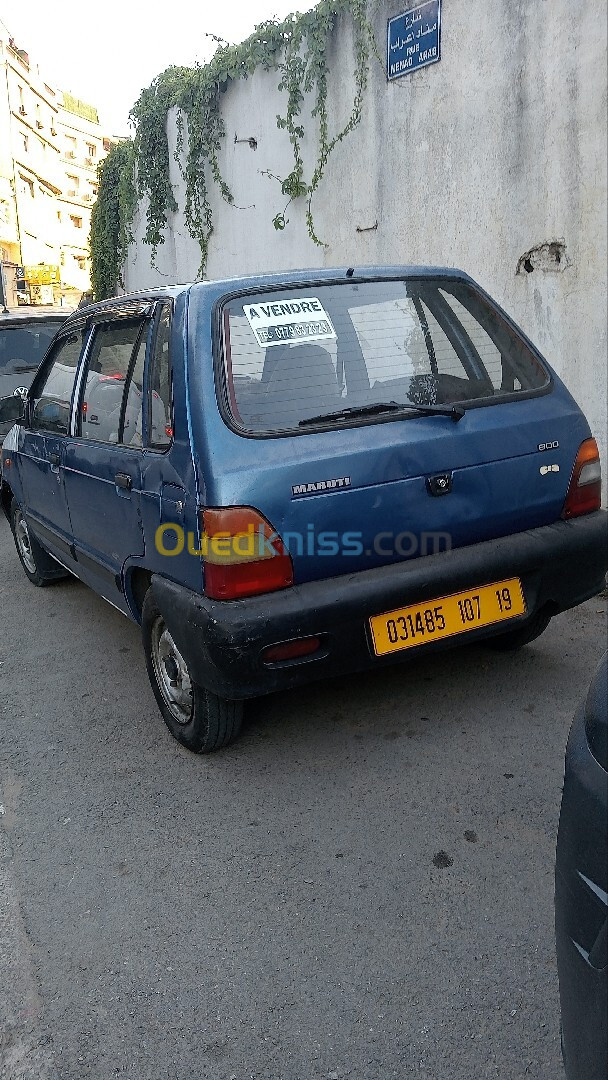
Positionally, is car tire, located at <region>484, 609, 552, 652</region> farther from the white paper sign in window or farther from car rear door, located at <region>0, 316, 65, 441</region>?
car rear door, located at <region>0, 316, 65, 441</region>

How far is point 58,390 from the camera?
14.4 ft

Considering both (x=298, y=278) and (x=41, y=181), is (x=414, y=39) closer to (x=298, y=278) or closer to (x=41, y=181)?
(x=298, y=278)

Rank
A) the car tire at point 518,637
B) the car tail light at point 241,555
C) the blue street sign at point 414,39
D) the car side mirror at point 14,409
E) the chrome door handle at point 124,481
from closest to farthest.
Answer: the car tail light at point 241,555, the chrome door handle at point 124,481, the car tire at point 518,637, the car side mirror at point 14,409, the blue street sign at point 414,39

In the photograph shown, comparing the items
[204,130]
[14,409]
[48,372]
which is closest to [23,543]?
[14,409]

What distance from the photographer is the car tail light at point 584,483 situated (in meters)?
3.32

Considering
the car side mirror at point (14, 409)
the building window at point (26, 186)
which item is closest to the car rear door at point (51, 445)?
the car side mirror at point (14, 409)

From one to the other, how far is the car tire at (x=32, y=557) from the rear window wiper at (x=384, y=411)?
3.00 metres

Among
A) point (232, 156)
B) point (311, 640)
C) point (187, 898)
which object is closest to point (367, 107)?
point (232, 156)

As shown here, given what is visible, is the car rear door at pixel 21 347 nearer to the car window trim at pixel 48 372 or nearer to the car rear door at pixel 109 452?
the car window trim at pixel 48 372

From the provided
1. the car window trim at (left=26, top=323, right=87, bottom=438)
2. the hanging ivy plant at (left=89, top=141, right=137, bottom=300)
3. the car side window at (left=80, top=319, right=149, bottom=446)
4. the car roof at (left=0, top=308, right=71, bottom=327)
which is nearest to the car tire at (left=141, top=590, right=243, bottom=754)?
the car side window at (left=80, top=319, right=149, bottom=446)

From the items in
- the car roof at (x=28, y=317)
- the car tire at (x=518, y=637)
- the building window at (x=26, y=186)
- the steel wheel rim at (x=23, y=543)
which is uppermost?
the building window at (x=26, y=186)

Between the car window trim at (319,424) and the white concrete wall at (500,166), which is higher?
the white concrete wall at (500,166)

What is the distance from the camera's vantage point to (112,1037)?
2.03 meters

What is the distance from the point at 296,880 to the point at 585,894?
1373 millimetres
